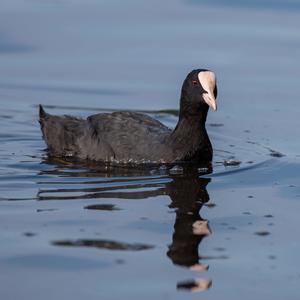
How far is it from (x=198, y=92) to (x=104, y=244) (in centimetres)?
315

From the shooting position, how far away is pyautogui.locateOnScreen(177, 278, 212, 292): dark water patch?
5637 millimetres

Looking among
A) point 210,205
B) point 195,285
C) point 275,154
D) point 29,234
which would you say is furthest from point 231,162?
point 195,285

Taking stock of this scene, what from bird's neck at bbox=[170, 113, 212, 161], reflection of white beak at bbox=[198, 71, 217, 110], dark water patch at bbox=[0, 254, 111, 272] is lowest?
dark water patch at bbox=[0, 254, 111, 272]

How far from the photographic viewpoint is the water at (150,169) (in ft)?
19.3

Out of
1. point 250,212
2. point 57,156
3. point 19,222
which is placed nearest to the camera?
point 19,222

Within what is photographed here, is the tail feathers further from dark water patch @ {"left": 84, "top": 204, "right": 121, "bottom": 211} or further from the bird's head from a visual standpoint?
dark water patch @ {"left": 84, "top": 204, "right": 121, "bottom": 211}

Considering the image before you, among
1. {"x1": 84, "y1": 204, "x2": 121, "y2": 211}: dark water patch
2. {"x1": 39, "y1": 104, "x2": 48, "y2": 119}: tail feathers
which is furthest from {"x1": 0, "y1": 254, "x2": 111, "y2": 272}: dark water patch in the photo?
{"x1": 39, "y1": 104, "x2": 48, "y2": 119}: tail feathers

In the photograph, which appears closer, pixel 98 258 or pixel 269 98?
pixel 98 258

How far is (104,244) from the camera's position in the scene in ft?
20.7

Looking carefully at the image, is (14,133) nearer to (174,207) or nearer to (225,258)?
(174,207)

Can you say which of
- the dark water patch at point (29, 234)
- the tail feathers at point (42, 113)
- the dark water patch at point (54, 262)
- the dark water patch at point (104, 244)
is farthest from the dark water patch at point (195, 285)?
the tail feathers at point (42, 113)

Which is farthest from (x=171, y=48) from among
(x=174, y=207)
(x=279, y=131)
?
(x=174, y=207)

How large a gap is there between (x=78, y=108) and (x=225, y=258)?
196 inches

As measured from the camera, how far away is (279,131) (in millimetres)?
10102
